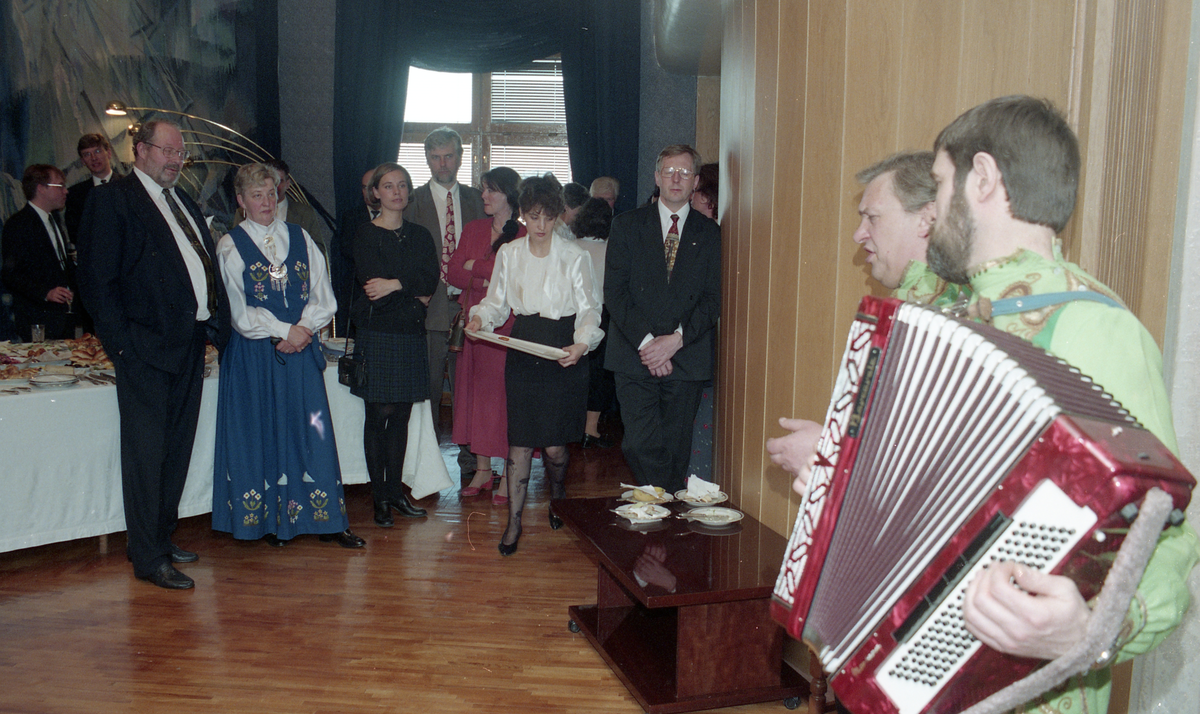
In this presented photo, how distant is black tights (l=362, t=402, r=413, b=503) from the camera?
3.90 meters

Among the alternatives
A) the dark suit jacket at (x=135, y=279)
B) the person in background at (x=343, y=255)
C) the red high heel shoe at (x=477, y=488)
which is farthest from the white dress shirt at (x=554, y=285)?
the person in background at (x=343, y=255)

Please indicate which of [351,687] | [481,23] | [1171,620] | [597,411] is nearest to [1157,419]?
[1171,620]

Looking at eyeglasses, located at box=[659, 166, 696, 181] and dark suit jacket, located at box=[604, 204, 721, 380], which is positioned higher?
eyeglasses, located at box=[659, 166, 696, 181]

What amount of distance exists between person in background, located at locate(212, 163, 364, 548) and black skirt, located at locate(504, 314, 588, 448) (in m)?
0.81

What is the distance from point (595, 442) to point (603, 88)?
302 centimetres

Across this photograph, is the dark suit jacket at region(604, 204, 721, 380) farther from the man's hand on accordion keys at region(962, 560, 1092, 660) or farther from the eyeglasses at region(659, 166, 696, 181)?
the man's hand on accordion keys at region(962, 560, 1092, 660)

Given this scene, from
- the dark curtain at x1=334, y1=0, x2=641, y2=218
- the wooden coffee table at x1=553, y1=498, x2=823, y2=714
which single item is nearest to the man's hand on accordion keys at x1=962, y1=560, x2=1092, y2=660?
the wooden coffee table at x1=553, y1=498, x2=823, y2=714

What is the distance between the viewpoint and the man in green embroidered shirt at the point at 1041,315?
0.87 m

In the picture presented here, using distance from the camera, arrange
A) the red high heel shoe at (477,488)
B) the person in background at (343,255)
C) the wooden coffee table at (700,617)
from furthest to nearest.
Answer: the person in background at (343,255), the red high heel shoe at (477,488), the wooden coffee table at (700,617)

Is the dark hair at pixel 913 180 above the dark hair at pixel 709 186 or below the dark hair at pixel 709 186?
below

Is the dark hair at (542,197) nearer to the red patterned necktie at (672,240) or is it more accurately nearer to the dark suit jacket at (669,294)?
the dark suit jacket at (669,294)

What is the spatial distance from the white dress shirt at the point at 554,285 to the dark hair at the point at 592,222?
1.03 meters

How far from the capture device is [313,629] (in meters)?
2.87

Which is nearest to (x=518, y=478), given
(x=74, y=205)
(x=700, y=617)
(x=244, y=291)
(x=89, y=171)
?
(x=244, y=291)
